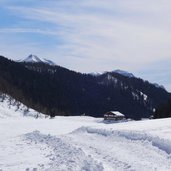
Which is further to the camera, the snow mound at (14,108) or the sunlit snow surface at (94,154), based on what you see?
the snow mound at (14,108)

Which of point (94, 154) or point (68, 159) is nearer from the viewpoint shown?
point (68, 159)

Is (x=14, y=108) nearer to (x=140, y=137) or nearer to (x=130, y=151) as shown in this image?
(x=140, y=137)

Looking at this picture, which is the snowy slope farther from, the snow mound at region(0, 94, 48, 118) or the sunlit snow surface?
the snow mound at region(0, 94, 48, 118)

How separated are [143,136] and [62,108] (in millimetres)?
174700

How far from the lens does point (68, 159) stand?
18.3 m

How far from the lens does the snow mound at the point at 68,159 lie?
16087 mm

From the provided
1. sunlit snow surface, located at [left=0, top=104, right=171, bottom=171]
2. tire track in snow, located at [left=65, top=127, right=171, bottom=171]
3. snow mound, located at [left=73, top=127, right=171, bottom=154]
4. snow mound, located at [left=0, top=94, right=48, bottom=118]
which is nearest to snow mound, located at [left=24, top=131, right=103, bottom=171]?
sunlit snow surface, located at [left=0, top=104, right=171, bottom=171]

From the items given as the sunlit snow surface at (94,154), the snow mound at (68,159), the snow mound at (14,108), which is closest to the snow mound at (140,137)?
the sunlit snow surface at (94,154)

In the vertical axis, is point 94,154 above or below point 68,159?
above

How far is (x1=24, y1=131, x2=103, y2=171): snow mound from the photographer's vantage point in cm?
1609

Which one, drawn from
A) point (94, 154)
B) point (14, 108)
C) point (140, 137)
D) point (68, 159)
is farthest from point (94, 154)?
point (14, 108)

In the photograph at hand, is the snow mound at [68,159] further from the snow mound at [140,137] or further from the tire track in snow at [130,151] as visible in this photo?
the snow mound at [140,137]

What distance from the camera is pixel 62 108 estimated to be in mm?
198375

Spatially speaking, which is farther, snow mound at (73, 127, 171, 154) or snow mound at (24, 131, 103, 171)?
snow mound at (73, 127, 171, 154)
